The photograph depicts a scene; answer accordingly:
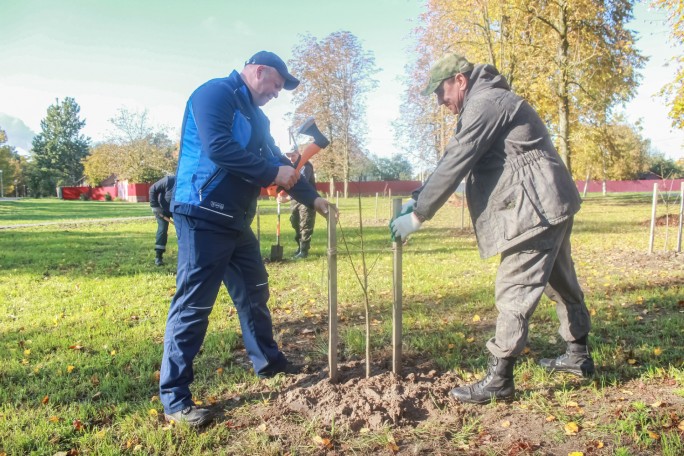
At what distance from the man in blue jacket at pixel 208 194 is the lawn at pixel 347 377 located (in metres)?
0.40

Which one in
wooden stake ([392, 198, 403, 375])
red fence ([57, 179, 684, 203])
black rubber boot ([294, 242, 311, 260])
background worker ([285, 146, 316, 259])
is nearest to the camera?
wooden stake ([392, 198, 403, 375])

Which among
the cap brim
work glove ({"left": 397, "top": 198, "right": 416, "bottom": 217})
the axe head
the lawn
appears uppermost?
the cap brim

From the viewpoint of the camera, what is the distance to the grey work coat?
9.62 ft

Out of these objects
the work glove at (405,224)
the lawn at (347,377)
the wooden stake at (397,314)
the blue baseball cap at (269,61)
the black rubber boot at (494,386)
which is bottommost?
the lawn at (347,377)

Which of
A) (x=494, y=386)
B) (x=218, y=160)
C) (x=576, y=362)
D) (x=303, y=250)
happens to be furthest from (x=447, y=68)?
(x=303, y=250)

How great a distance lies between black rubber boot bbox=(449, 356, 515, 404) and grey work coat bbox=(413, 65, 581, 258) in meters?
0.76

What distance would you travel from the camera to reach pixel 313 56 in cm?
3394

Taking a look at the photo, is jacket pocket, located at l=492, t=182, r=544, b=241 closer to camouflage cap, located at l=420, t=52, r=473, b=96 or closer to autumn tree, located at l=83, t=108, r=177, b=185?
camouflage cap, located at l=420, t=52, r=473, b=96

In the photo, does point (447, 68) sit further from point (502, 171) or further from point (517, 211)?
point (517, 211)

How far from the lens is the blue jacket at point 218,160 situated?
115 inches

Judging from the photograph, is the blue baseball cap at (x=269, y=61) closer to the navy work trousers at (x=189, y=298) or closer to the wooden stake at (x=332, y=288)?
the wooden stake at (x=332, y=288)

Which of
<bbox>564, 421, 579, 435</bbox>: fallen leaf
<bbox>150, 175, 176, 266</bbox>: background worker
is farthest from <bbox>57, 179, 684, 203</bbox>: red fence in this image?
<bbox>564, 421, 579, 435</bbox>: fallen leaf

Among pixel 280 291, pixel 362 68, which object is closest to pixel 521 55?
pixel 280 291

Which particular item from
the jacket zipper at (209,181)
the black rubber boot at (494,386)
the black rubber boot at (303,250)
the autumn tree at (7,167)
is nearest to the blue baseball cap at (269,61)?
the jacket zipper at (209,181)
